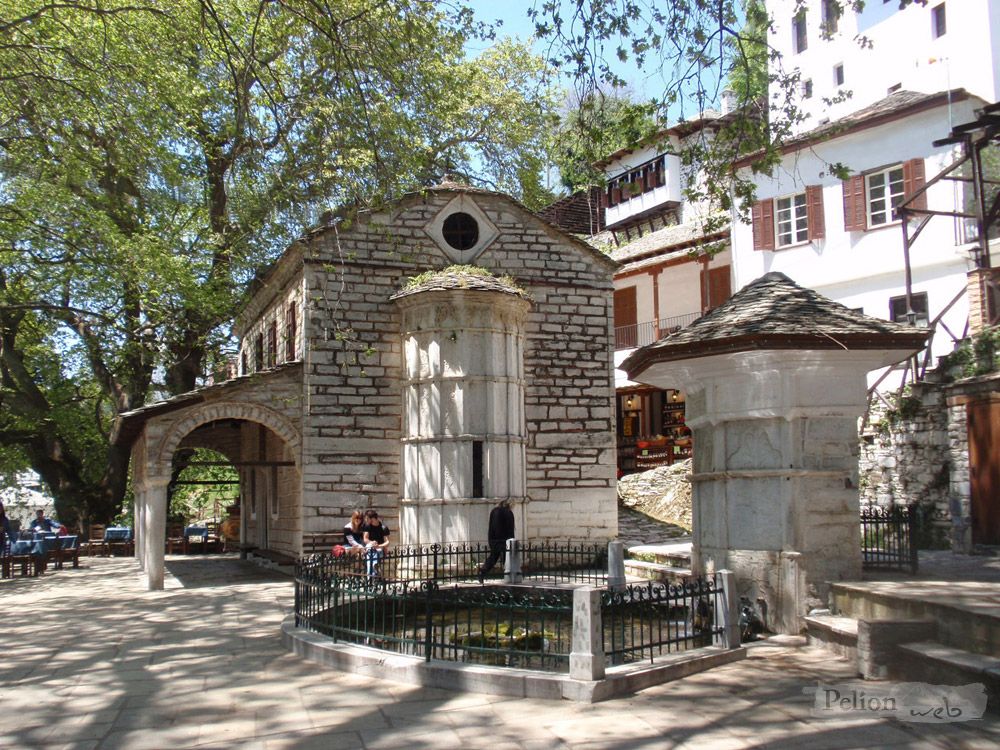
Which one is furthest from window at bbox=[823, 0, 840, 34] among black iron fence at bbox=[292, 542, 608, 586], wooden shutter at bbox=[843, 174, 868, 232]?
wooden shutter at bbox=[843, 174, 868, 232]

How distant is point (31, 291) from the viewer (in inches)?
863

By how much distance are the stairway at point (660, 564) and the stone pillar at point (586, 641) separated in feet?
10.6

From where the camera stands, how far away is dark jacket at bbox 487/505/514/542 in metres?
14.3

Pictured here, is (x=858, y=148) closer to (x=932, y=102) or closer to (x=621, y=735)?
(x=932, y=102)

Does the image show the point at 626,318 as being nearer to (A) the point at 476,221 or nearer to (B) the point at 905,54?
(B) the point at 905,54

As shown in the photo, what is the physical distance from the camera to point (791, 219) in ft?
83.1

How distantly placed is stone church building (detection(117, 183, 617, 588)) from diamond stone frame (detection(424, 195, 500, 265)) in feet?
0.08

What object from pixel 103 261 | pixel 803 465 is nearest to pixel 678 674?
pixel 803 465

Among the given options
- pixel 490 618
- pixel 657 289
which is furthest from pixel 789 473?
pixel 657 289

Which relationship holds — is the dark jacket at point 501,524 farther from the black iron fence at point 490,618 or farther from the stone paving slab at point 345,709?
the stone paving slab at point 345,709

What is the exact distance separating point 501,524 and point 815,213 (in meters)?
14.6

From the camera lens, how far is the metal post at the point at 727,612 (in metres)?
7.54

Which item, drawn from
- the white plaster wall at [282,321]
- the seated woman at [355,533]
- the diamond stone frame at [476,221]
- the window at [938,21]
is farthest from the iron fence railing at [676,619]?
the window at [938,21]

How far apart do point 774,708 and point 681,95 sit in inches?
200
